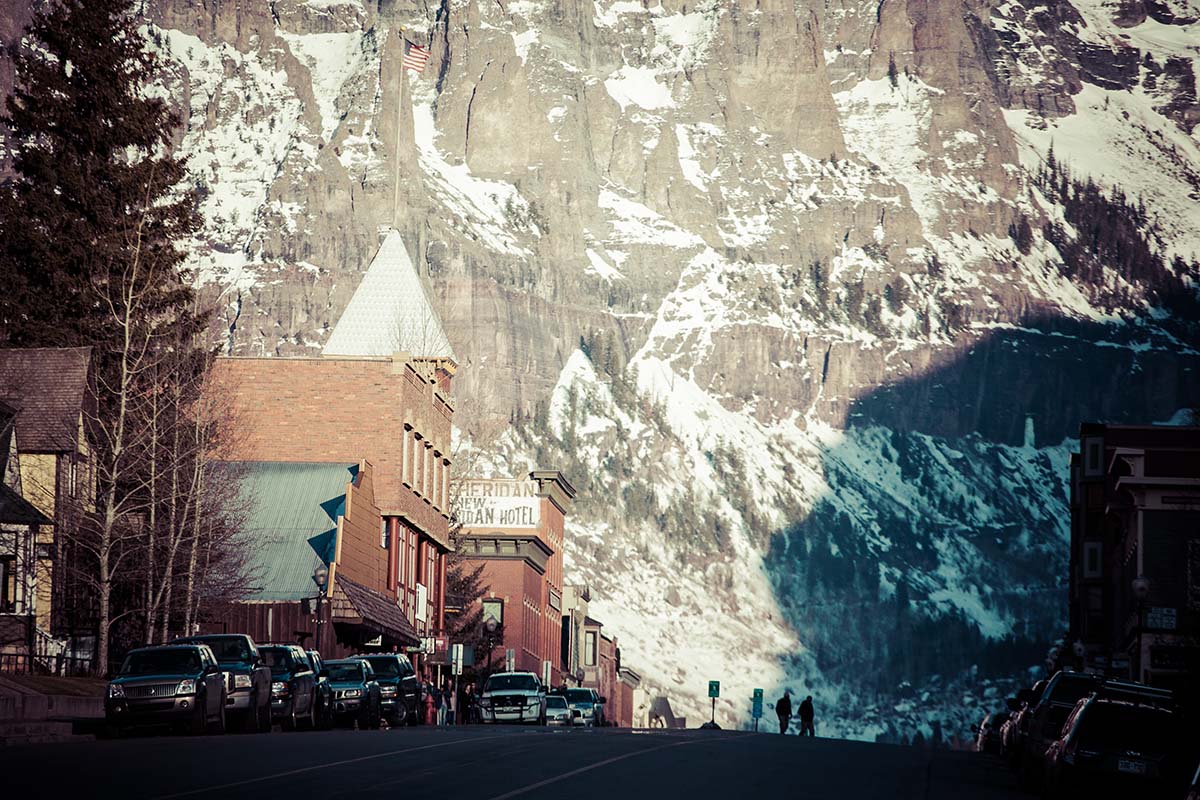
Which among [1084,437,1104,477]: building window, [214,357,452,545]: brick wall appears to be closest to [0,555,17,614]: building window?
[214,357,452,545]: brick wall

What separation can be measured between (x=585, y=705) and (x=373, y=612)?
314 inches

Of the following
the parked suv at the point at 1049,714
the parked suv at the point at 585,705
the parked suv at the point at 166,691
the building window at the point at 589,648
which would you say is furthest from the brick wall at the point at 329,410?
the building window at the point at 589,648

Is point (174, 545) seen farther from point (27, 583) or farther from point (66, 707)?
point (66, 707)

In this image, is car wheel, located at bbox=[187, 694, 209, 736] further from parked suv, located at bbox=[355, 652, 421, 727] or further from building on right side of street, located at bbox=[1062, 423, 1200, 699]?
building on right side of street, located at bbox=[1062, 423, 1200, 699]

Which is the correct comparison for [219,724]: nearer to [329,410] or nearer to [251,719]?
[251,719]

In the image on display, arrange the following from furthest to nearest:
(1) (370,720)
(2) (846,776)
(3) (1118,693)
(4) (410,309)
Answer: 1. (4) (410,309)
2. (1) (370,720)
3. (2) (846,776)
4. (3) (1118,693)

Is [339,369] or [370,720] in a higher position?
[339,369]

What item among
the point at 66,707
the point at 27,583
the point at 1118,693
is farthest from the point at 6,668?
the point at 1118,693

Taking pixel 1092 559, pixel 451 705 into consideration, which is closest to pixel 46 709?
pixel 451 705

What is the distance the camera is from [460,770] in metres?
28.7

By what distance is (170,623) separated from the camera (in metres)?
60.3

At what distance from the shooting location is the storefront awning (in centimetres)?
6419

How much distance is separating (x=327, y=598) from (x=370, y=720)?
1230cm

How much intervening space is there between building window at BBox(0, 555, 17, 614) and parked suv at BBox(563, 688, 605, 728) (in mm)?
20840
